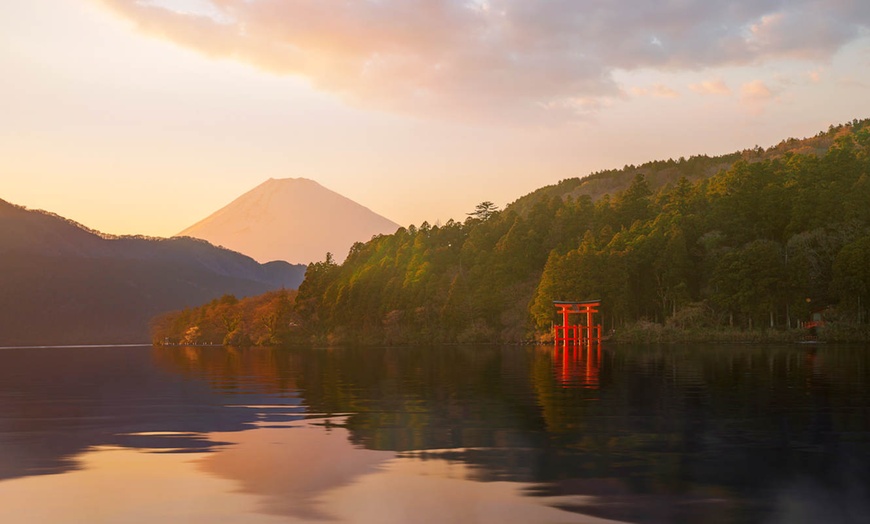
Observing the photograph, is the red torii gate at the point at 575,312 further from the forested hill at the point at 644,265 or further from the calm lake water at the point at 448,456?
the calm lake water at the point at 448,456

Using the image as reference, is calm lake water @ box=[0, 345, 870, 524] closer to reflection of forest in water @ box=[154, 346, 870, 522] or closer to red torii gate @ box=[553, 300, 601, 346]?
reflection of forest in water @ box=[154, 346, 870, 522]

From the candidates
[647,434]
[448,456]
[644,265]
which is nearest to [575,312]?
[644,265]

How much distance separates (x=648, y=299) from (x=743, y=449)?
10393 centimetres

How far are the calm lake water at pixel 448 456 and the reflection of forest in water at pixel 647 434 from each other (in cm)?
7

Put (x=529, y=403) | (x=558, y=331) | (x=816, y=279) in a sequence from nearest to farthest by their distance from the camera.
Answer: (x=529, y=403), (x=816, y=279), (x=558, y=331)

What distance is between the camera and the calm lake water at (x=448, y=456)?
1293 centimetres

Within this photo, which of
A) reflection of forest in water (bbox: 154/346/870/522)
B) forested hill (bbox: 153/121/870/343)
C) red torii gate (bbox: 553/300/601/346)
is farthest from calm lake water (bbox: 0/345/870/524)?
red torii gate (bbox: 553/300/601/346)

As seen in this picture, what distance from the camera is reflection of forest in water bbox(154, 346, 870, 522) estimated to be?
13.7 metres

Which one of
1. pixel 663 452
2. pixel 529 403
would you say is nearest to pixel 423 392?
pixel 529 403

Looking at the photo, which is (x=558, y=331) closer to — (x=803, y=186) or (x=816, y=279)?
(x=816, y=279)

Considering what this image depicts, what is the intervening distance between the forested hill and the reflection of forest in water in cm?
6505

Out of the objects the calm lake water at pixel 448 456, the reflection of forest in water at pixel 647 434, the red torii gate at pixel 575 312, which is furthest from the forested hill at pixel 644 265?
the calm lake water at pixel 448 456

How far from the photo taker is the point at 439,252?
168m

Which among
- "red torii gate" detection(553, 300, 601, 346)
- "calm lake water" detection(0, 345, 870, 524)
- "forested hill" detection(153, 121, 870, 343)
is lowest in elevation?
"calm lake water" detection(0, 345, 870, 524)
